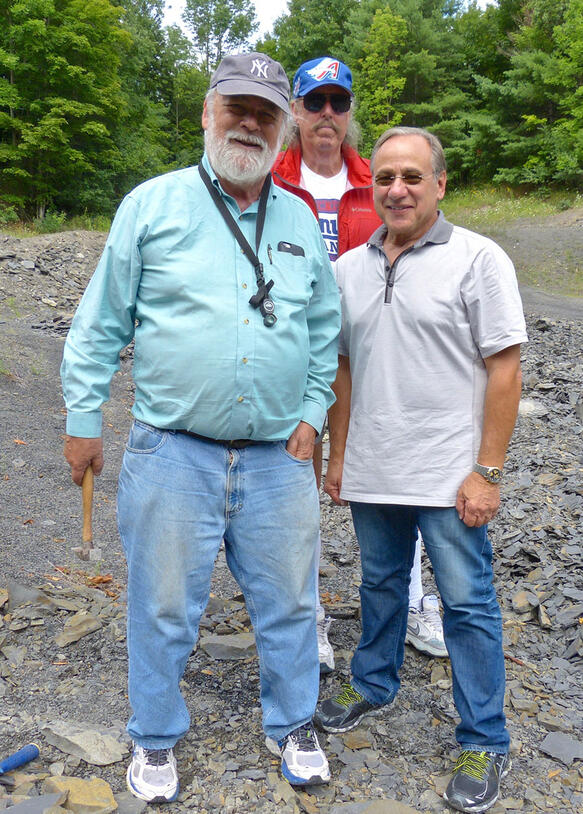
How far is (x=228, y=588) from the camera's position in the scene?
4.72m

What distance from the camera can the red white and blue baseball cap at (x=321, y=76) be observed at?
3.33 metres

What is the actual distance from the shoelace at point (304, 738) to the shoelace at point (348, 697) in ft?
1.20

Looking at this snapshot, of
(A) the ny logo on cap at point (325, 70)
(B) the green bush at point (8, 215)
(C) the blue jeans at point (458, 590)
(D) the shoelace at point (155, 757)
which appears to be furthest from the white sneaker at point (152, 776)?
(B) the green bush at point (8, 215)

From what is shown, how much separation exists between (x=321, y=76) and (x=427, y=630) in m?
2.80

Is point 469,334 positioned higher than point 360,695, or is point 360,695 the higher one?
point 469,334

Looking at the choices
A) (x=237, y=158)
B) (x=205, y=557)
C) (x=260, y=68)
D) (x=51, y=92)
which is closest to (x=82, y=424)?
(x=205, y=557)

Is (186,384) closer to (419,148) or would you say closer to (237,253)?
(237,253)

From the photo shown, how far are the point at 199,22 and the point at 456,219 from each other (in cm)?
4168

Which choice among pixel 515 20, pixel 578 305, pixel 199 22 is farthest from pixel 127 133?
pixel 199 22

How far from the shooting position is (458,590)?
2.66 meters

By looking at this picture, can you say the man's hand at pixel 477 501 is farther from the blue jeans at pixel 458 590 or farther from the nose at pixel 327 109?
the nose at pixel 327 109

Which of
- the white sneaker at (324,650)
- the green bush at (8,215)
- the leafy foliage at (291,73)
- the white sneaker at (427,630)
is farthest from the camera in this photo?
the leafy foliage at (291,73)

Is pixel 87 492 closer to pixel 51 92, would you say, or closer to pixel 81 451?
pixel 81 451

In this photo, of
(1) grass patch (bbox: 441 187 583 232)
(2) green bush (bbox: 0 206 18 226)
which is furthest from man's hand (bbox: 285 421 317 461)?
(2) green bush (bbox: 0 206 18 226)
